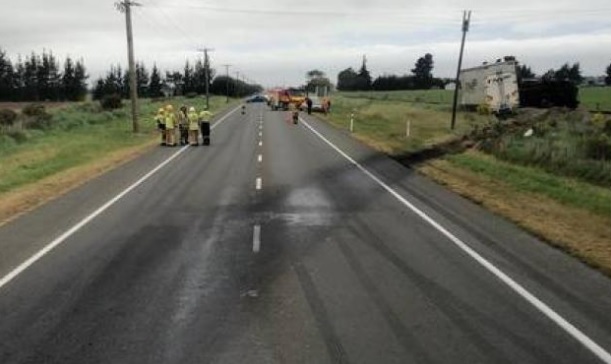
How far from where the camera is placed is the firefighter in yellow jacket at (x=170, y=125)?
34.7m

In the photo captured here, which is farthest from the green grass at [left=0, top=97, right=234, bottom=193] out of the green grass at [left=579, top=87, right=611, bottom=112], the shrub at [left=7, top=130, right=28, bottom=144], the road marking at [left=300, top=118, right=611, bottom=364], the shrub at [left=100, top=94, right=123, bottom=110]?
the green grass at [left=579, top=87, right=611, bottom=112]

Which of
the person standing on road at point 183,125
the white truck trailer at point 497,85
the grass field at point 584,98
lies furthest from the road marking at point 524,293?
the grass field at point 584,98

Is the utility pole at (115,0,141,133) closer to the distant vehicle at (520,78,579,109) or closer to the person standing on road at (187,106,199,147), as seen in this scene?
the person standing on road at (187,106,199,147)

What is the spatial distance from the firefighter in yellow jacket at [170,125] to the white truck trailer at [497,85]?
955 inches

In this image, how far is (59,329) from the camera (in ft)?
25.5

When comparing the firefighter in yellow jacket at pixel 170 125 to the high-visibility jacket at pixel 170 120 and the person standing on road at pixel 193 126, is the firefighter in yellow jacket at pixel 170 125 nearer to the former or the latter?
the high-visibility jacket at pixel 170 120

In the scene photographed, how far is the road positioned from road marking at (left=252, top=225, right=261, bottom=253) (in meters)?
0.08

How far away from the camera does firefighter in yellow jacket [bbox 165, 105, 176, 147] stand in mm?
34688

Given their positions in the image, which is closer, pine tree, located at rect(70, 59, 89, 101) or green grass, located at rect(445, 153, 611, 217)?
green grass, located at rect(445, 153, 611, 217)

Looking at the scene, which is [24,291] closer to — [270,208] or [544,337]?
[544,337]

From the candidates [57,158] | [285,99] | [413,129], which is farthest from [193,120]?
[285,99]

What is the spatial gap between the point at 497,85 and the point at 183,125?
24.5 m

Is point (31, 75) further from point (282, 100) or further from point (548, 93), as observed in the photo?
point (548, 93)

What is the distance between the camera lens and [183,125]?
35.8m
